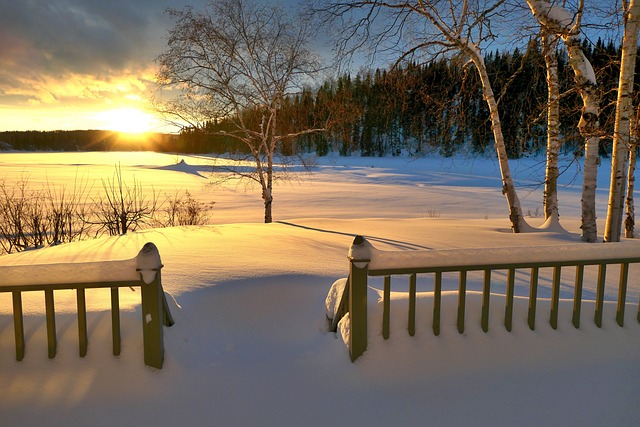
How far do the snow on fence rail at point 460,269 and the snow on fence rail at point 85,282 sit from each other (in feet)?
5.10

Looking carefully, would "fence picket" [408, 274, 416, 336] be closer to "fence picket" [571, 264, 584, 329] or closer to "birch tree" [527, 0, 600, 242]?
"fence picket" [571, 264, 584, 329]

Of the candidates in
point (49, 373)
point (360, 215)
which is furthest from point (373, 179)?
point (49, 373)

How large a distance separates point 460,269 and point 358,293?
35.6 inches

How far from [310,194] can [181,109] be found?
13109 millimetres

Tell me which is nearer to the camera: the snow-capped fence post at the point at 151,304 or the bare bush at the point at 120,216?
the snow-capped fence post at the point at 151,304

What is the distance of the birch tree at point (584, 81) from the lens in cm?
691

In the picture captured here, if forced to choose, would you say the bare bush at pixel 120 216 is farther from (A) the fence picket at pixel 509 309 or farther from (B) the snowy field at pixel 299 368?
(A) the fence picket at pixel 509 309

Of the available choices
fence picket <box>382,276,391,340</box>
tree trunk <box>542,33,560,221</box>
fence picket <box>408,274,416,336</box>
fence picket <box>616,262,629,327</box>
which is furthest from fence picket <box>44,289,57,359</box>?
tree trunk <box>542,33,560,221</box>

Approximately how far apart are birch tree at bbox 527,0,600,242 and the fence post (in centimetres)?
557

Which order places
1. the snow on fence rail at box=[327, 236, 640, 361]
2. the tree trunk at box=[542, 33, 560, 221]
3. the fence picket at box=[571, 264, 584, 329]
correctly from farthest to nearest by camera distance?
the tree trunk at box=[542, 33, 560, 221] → the fence picket at box=[571, 264, 584, 329] → the snow on fence rail at box=[327, 236, 640, 361]

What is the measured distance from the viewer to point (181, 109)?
12.8 meters

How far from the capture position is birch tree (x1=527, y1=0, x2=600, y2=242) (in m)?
6.91

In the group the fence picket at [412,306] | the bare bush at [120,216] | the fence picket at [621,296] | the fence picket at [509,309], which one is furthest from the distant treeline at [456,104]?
the fence picket at [412,306]

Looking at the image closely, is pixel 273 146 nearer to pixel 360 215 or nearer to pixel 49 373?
pixel 360 215
